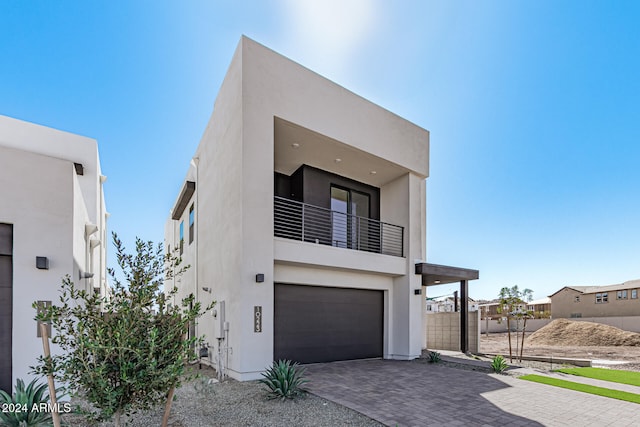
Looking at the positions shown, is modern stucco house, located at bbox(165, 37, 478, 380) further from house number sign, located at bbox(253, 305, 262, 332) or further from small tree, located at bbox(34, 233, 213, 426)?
small tree, located at bbox(34, 233, 213, 426)

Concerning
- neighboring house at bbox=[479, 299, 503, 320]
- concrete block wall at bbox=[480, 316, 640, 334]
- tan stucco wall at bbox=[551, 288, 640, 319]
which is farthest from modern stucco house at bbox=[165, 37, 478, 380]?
tan stucco wall at bbox=[551, 288, 640, 319]

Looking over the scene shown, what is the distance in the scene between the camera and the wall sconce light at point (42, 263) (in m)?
5.68

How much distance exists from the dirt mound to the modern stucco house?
46.6 ft

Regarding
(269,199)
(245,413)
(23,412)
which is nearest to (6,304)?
(23,412)

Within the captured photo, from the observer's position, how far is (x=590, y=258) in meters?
23.3

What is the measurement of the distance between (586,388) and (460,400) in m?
3.43

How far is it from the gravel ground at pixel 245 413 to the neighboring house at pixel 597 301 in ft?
114

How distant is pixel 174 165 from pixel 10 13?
8488 mm

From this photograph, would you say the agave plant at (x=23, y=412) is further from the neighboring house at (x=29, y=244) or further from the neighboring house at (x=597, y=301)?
the neighboring house at (x=597, y=301)

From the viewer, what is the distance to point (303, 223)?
9695 millimetres

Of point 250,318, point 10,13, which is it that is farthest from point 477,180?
point 10,13

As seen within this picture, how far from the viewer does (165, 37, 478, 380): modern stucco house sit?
8.08 metres

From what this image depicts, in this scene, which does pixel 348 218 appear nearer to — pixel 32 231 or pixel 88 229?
pixel 88 229

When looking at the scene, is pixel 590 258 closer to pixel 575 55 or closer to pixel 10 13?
pixel 575 55
